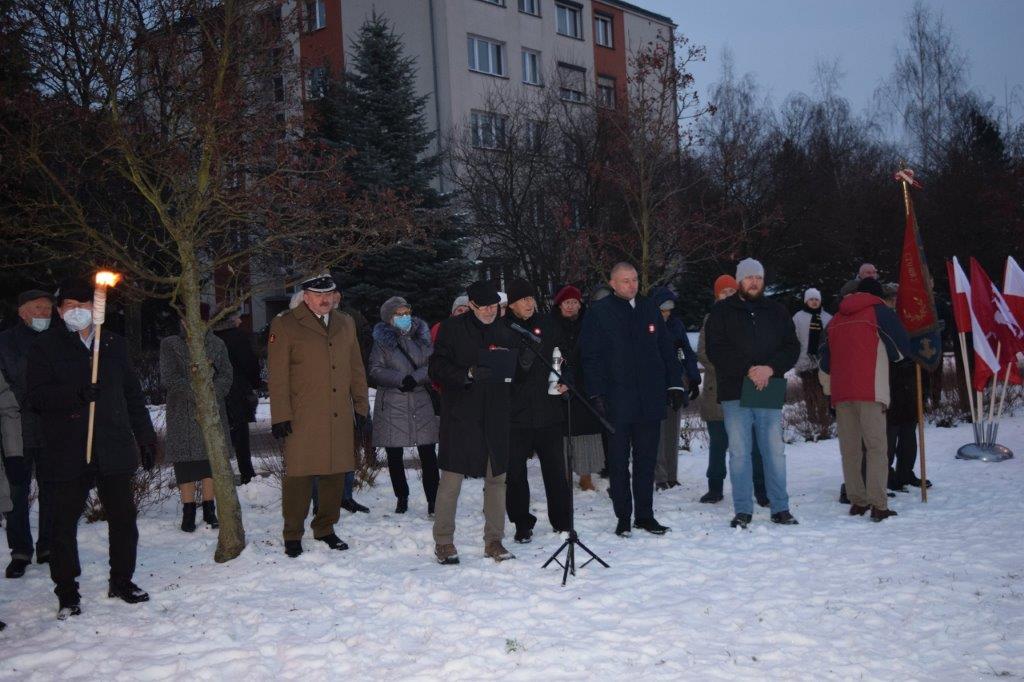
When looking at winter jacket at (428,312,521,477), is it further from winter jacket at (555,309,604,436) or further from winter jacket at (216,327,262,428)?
winter jacket at (216,327,262,428)

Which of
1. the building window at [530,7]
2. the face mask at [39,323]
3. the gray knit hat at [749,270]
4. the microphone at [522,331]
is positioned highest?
the building window at [530,7]

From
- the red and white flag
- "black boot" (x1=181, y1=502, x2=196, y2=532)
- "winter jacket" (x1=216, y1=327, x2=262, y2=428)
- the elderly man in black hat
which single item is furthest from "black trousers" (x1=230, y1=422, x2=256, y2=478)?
the red and white flag

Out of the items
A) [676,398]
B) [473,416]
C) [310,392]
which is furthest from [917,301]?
[310,392]

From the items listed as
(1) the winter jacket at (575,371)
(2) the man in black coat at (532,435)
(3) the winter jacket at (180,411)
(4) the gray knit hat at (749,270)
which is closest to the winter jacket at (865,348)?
(4) the gray knit hat at (749,270)

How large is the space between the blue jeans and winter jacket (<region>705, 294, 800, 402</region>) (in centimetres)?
21

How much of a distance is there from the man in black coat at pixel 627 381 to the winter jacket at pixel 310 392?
75.7 inches

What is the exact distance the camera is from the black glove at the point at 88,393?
19.4ft

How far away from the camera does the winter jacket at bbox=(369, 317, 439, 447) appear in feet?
28.3

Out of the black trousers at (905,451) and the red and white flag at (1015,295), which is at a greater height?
the red and white flag at (1015,295)

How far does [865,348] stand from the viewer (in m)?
8.20

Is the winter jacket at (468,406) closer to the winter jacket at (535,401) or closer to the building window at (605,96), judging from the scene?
the winter jacket at (535,401)

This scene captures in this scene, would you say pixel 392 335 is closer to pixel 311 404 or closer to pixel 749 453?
pixel 311 404

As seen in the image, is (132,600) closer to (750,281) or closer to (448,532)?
(448,532)

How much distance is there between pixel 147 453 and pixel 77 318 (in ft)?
4.74
